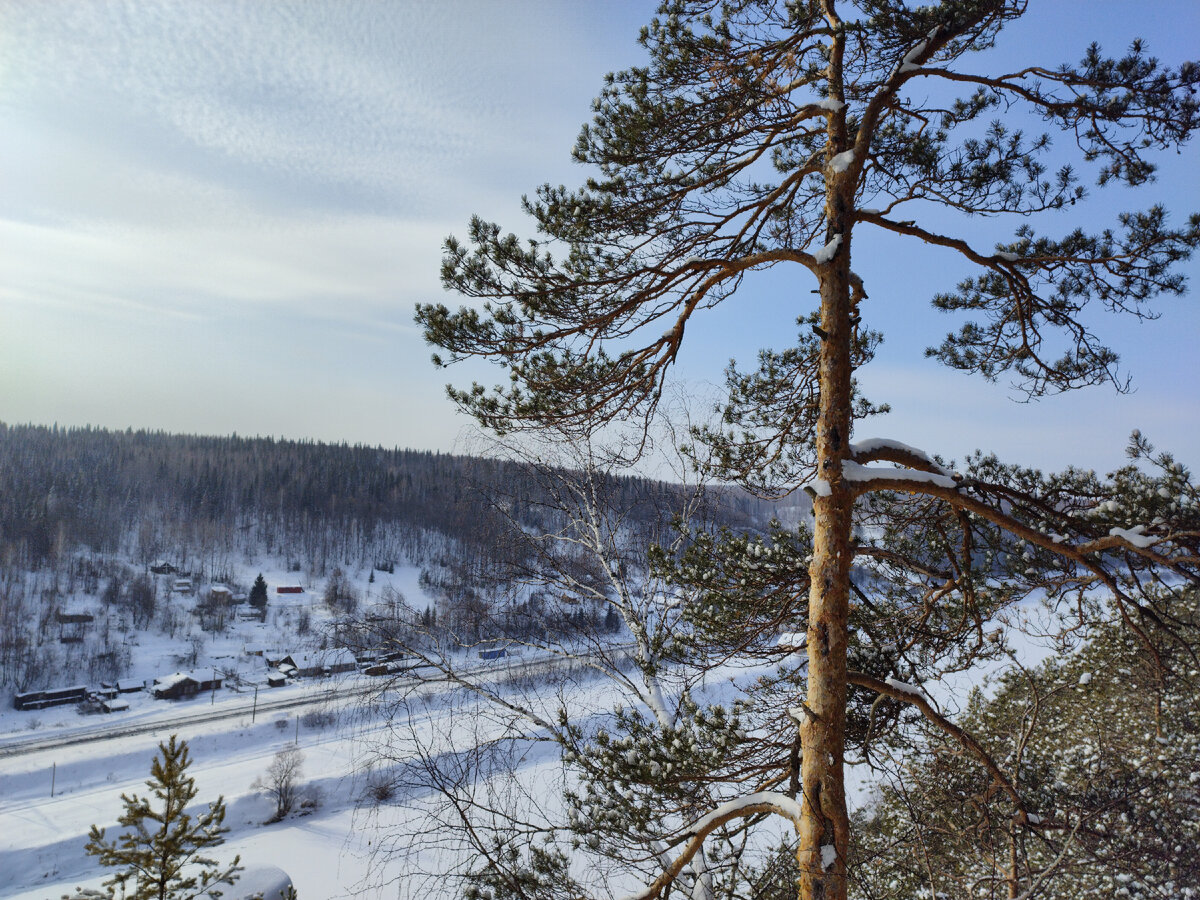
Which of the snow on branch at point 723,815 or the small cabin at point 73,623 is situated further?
the small cabin at point 73,623

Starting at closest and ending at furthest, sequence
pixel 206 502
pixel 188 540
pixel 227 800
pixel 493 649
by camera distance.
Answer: pixel 493 649 < pixel 227 800 < pixel 188 540 < pixel 206 502

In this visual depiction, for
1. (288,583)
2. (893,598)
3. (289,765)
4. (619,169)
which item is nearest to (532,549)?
(893,598)

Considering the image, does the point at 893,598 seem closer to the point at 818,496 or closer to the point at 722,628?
the point at 722,628

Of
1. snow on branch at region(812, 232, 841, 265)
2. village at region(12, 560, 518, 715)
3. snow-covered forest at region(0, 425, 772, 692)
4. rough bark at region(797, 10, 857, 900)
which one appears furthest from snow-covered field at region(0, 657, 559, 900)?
snow on branch at region(812, 232, 841, 265)

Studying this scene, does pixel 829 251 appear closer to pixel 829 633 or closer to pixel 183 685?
pixel 829 633

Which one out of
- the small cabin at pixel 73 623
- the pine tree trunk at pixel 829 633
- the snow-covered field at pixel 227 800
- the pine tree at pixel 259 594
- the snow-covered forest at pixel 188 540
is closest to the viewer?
the pine tree trunk at pixel 829 633

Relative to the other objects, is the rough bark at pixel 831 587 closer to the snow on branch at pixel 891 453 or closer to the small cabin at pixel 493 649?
the snow on branch at pixel 891 453

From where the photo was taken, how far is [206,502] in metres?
64.1

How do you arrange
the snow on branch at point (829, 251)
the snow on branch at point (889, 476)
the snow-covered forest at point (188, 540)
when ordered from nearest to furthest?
the snow on branch at point (889, 476) → the snow on branch at point (829, 251) → the snow-covered forest at point (188, 540)

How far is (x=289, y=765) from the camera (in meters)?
21.8

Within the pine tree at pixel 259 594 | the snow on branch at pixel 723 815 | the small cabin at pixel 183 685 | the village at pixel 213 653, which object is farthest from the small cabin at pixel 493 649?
the pine tree at pixel 259 594

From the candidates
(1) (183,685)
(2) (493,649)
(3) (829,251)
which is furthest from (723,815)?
(1) (183,685)

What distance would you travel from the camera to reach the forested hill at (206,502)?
55.8m

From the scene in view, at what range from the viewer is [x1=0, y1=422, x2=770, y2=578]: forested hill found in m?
55.8
